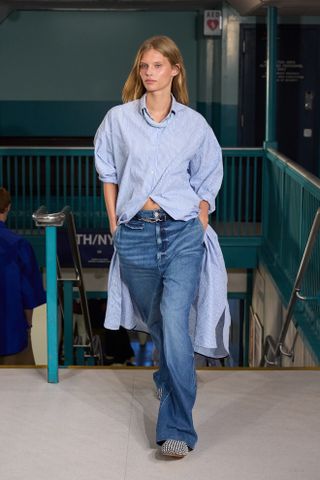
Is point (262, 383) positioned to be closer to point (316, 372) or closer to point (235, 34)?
point (316, 372)

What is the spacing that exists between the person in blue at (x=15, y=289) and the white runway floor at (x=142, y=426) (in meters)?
1.02

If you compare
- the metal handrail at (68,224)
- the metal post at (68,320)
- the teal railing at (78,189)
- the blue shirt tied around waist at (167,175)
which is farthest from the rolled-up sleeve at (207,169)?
the teal railing at (78,189)

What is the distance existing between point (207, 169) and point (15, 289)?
84.4 inches

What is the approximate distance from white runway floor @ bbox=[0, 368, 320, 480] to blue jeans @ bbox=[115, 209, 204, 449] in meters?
0.18

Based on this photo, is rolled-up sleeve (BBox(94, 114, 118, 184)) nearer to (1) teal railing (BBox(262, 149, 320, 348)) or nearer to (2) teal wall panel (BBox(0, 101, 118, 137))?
(1) teal railing (BBox(262, 149, 320, 348))

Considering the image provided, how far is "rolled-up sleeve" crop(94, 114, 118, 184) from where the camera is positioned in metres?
3.87

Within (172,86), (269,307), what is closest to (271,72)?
(269,307)

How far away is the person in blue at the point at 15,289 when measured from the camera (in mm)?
5688

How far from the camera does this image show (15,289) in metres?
5.70

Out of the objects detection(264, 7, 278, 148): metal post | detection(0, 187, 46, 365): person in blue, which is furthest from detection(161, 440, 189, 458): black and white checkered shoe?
detection(264, 7, 278, 148): metal post

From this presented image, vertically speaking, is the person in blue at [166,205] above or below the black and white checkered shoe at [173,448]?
above

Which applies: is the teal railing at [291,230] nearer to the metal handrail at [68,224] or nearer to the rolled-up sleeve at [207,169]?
the metal handrail at [68,224]

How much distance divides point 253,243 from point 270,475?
733 cm

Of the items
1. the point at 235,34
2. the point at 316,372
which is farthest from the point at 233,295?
the point at 316,372
